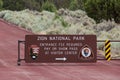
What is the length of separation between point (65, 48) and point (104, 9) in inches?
756

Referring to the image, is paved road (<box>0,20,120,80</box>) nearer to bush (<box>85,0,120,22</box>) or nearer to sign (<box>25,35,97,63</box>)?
sign (<box>25,35,97,63</box>)

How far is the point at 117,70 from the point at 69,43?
2901 mm

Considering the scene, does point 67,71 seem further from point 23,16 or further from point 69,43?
point 23,16

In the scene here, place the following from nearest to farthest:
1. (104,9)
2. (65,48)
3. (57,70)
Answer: (57,70) < (65,48) < (104,9)

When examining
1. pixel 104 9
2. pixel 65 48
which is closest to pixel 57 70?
pixel 65 48

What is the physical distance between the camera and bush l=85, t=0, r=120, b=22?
40.0 m

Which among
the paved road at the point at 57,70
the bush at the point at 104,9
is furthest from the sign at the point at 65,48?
the bush at the point at 104,9

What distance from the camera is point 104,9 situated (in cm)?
4044

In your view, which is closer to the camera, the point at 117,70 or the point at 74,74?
the point at 74,74

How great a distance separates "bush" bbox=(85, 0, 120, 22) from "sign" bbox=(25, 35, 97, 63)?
1831 centimetres

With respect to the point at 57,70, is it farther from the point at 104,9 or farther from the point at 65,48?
the point at 104,9

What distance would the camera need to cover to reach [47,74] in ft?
60.8

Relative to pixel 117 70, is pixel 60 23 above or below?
above

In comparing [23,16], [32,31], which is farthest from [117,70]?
[23,16]
